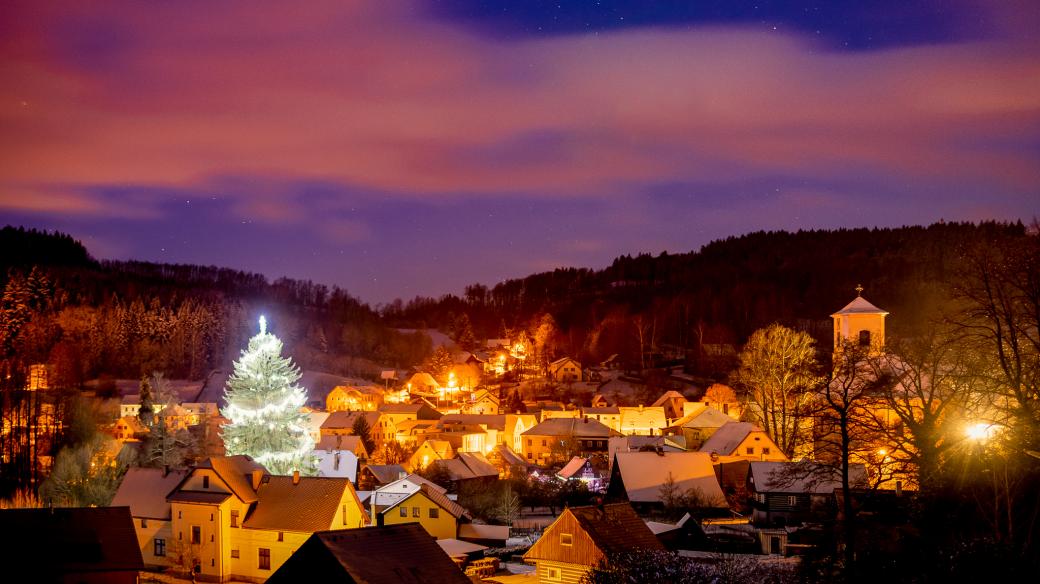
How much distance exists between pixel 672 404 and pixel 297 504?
179 feet

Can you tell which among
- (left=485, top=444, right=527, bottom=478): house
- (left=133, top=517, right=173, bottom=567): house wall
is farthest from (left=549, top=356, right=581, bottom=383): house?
(left=133, top=517, right=173, bottom=567): house wall

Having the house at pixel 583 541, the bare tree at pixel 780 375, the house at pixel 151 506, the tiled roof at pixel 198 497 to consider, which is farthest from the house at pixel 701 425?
the house at pixel 583 541

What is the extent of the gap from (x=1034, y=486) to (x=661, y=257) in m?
157

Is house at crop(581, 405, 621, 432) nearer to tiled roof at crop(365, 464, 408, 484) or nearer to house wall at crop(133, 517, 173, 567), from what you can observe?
tiled roof at crop(365, 464, 408, 484)

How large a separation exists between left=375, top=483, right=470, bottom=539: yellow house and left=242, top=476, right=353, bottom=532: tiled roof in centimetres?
619

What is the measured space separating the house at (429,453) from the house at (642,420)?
18359mm

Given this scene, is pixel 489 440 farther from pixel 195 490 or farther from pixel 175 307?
pixel 175 307

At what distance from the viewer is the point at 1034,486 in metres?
21.4

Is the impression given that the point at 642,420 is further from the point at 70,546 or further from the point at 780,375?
the point at 70,546

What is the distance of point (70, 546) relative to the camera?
28.3m

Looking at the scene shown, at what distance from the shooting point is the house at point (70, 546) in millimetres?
27391

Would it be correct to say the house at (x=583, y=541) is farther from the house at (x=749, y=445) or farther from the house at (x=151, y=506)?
the house at (x=749, y=445)

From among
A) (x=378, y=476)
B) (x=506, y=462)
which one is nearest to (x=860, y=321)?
(x=506, y=462)

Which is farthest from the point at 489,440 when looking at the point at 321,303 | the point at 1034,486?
the point at 321,303
